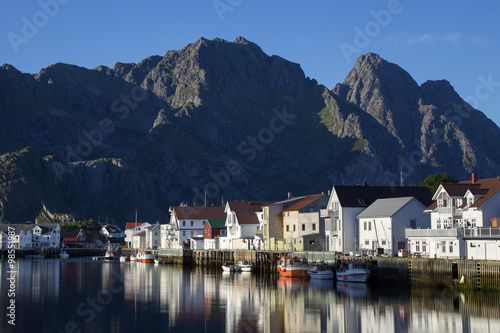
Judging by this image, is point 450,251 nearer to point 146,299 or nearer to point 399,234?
point 399,234

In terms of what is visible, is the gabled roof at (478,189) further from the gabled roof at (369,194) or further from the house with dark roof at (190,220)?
the house with dark roof at (190,220)

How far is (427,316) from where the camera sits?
5172 centimetres

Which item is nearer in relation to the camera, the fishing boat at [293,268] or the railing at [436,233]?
the railing at [436,233]

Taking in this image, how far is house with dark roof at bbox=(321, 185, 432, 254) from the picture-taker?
91.0 metres

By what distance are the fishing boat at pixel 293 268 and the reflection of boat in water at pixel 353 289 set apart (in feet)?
30.5

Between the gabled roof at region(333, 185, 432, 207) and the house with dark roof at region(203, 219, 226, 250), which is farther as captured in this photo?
the house with dark roof at region(203, 219, 226, 250)

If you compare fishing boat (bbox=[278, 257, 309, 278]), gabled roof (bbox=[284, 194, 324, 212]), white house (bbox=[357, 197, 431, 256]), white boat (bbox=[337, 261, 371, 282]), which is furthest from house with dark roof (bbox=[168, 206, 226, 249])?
white boat (bbox=[337, 261, 371, 282])

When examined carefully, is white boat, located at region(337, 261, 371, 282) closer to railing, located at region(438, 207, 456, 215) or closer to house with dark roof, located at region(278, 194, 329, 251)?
railing, located at region(438, 207, 456, 215)

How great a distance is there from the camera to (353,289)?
7150 cm

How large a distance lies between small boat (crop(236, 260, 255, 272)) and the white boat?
2697 centimetres

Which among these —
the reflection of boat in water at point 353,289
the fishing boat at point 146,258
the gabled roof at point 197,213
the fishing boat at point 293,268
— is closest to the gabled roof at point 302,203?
the fishing boat at point 293,268

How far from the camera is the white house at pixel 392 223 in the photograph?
268 feet

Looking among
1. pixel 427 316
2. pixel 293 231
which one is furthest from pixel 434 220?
pixel 293 231
